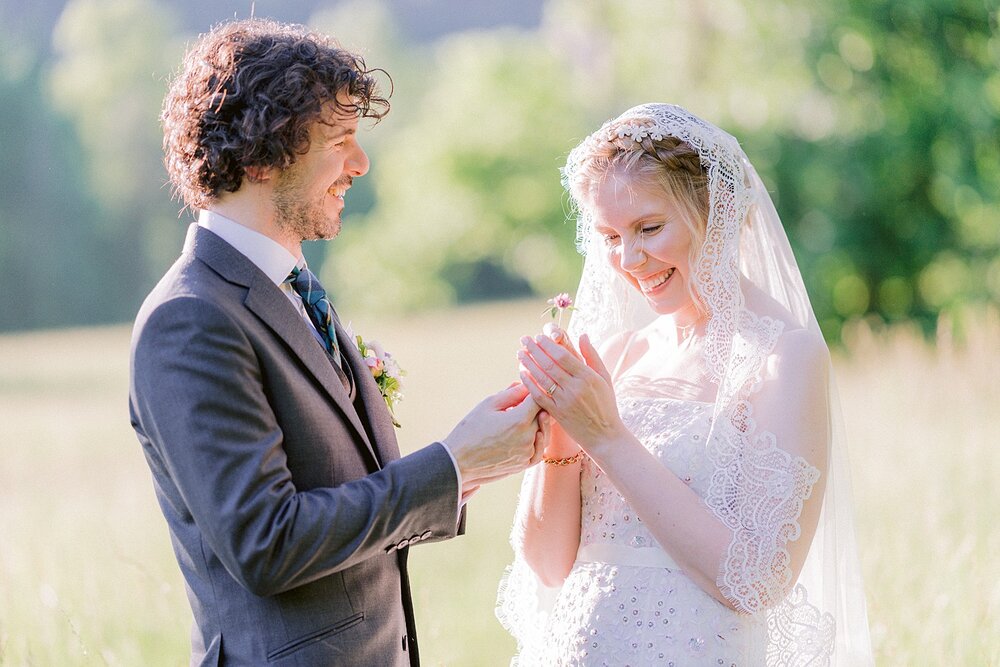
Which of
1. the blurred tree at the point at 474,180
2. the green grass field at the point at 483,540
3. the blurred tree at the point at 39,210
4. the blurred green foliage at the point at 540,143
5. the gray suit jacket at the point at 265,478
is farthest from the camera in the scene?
the blurred tree at the point at 474,180

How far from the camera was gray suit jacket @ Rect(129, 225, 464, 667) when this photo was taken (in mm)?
2121

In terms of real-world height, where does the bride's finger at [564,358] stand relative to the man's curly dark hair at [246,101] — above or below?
below

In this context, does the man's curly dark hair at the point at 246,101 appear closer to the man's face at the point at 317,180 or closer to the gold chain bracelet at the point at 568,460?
the man's face at the point at 317,180

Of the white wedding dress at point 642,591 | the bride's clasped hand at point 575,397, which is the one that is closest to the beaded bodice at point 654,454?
the white wedding dress at point 642,591

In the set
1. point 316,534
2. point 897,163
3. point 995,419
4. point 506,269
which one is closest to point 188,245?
point 316,534

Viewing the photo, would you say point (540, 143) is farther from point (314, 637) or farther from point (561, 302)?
point (314, 637)

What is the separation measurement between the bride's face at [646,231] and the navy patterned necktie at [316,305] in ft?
2.81

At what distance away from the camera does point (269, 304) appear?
7.79ft

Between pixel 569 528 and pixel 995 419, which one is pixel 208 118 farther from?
pixel 995 419

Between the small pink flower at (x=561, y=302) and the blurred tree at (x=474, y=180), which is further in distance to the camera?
the blurred tree at (x=474, y=180)

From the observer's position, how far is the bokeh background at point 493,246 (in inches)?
195

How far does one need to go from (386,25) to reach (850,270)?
30489 millimetres

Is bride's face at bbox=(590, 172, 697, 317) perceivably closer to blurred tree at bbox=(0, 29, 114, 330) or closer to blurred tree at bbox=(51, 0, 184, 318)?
blurred tree at bbox=(51, 0, 184, 318)

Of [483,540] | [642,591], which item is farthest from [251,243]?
[483,540]
